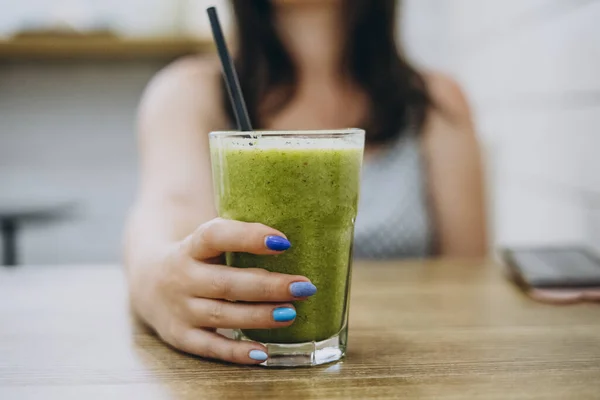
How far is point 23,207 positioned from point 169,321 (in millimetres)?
2239

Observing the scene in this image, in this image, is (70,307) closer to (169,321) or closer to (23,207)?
(169,321)

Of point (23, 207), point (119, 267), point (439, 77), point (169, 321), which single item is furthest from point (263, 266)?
point (23, 207)

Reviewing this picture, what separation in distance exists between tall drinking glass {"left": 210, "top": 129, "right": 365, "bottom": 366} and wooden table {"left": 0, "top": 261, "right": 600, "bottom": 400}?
37mm

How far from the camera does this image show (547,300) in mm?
905

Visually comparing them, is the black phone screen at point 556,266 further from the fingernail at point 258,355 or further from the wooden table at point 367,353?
the fingernail at point 258,355

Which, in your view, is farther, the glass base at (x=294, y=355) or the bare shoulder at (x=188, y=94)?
the bare shoulder at (x=188, y=94)

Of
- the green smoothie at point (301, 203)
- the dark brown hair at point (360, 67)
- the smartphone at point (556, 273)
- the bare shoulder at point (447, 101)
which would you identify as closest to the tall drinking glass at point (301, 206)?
the green smoothie at point (301, 203)

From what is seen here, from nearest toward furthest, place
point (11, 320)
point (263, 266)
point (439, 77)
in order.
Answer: point (263, 266) → point (11, 320) → point (439, 77)

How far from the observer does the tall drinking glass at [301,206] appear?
0.61 meters

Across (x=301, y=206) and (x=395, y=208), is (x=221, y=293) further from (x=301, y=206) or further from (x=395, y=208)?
(x=395, y=208)

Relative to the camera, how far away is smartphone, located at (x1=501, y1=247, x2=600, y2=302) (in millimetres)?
922

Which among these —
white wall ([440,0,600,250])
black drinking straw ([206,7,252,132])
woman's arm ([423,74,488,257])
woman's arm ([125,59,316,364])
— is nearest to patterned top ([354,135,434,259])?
woman's arm ([423,74,488,257])

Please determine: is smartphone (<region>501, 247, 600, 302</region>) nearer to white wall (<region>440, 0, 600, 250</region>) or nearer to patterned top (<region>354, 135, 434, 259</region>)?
white wall (<region>440, 0, 600, 250</region>)

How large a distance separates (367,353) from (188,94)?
1038mm
